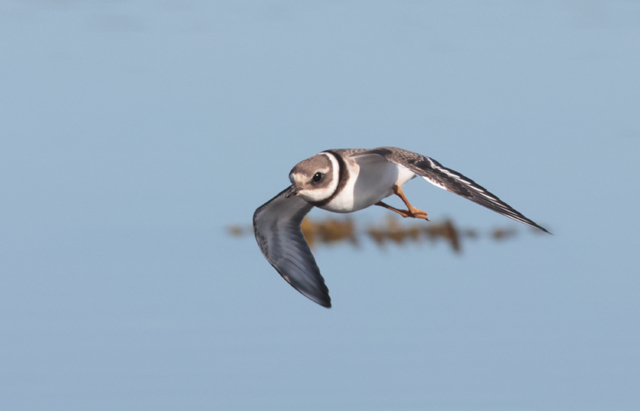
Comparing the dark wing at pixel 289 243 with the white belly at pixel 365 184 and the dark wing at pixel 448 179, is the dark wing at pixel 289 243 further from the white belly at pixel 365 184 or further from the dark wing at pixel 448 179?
the dark wing at pixel 448 179

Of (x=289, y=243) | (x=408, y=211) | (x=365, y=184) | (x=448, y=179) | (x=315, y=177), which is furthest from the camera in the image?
(x=289, y=243)

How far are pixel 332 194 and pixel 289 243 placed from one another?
183cm

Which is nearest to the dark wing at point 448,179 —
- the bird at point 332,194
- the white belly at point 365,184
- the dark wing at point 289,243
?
the bird at point 332,194

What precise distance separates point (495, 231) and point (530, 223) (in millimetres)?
11447

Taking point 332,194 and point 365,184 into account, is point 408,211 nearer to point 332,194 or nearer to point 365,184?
point 365,184

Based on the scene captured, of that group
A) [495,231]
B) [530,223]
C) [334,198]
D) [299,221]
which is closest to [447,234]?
[495,231]

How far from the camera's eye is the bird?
34.3ft

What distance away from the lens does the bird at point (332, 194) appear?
34.3ft

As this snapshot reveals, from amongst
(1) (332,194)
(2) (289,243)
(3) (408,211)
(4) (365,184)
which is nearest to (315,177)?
(1) (332,194)

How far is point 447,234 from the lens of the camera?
66.9 feet

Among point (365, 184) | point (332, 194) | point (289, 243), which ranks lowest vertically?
point (289, 243)

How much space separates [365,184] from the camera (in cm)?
1149

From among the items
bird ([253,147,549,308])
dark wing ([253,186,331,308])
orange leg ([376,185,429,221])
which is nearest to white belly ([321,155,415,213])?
bird ([253,147,549,308])

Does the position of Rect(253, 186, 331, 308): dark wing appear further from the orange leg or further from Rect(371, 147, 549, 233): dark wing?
Rect(371, 147, 549, 233): dark wing
